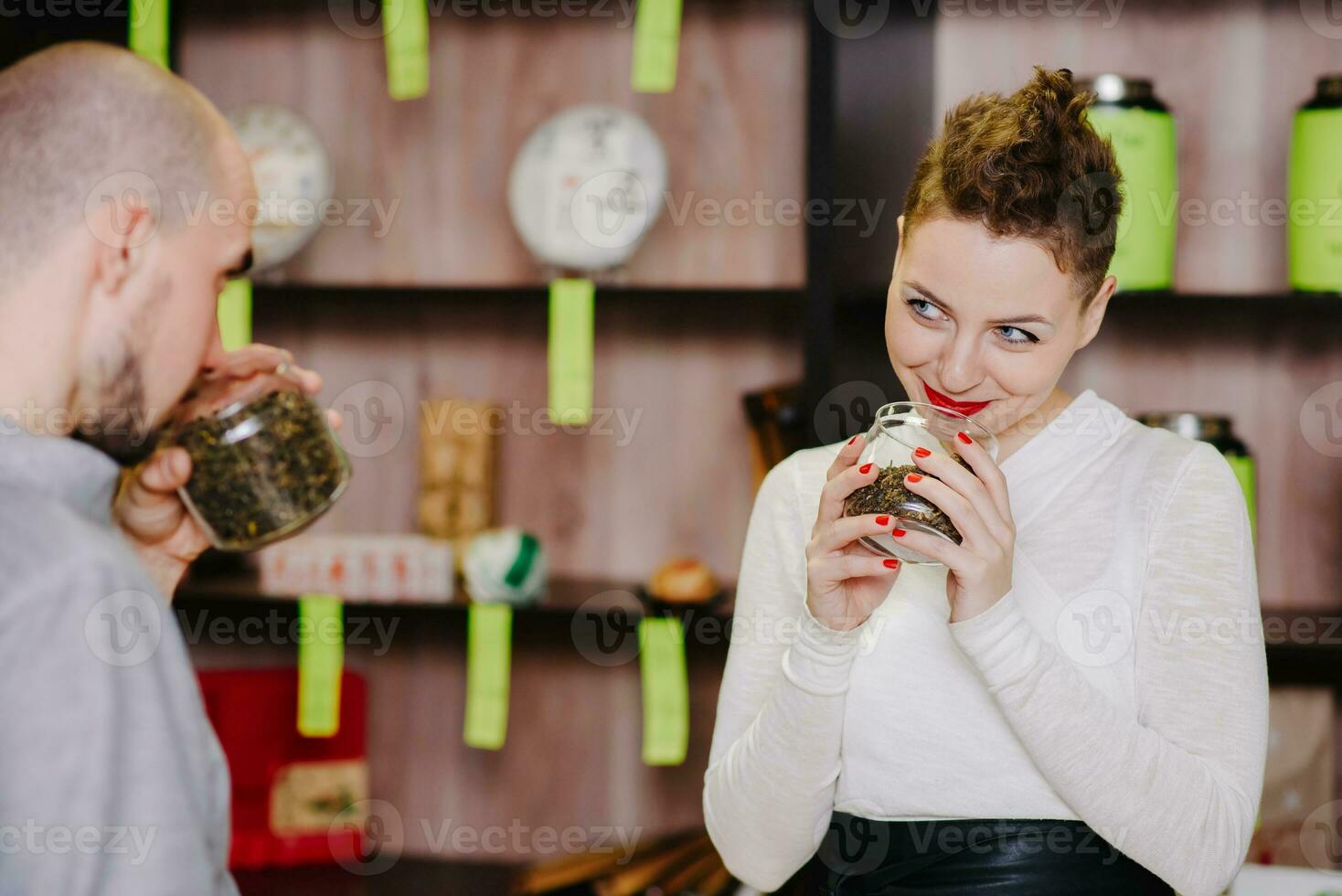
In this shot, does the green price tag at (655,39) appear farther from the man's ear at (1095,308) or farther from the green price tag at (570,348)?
the man's ear at (1095,308)

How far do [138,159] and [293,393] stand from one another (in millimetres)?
298

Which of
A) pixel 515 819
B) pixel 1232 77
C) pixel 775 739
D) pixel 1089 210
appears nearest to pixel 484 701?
pixel 515 819

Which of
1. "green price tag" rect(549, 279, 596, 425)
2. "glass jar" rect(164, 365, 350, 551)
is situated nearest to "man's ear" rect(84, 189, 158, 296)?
"glass jar" rect(164, 365, 350, 551)

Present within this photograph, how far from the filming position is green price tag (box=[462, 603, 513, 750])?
6.52 ft

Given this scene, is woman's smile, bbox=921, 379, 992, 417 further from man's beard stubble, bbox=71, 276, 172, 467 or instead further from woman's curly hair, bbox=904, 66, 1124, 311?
man's beard stubble, bbox=71, 276, 172, 467

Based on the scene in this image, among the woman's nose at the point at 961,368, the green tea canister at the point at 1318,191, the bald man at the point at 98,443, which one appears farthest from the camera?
the green tea canister at the point at 1318,191

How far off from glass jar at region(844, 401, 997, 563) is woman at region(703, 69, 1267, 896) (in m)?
0.01

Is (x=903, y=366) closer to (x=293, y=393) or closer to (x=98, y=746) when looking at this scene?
(x=293, y=393)

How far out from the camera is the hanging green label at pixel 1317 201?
1760 millimetres

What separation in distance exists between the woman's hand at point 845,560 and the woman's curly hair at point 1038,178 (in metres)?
0.23

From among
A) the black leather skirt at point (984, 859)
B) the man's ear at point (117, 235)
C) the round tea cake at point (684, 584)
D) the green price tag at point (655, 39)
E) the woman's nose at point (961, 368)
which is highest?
the green price tag at point (655, 39)

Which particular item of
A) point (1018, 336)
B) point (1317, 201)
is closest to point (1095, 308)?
point (1018, 336)

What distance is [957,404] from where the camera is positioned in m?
1.15

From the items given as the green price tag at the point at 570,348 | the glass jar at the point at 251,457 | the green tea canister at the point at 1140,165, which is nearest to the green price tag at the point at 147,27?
the green price tag at the point at 570,348
